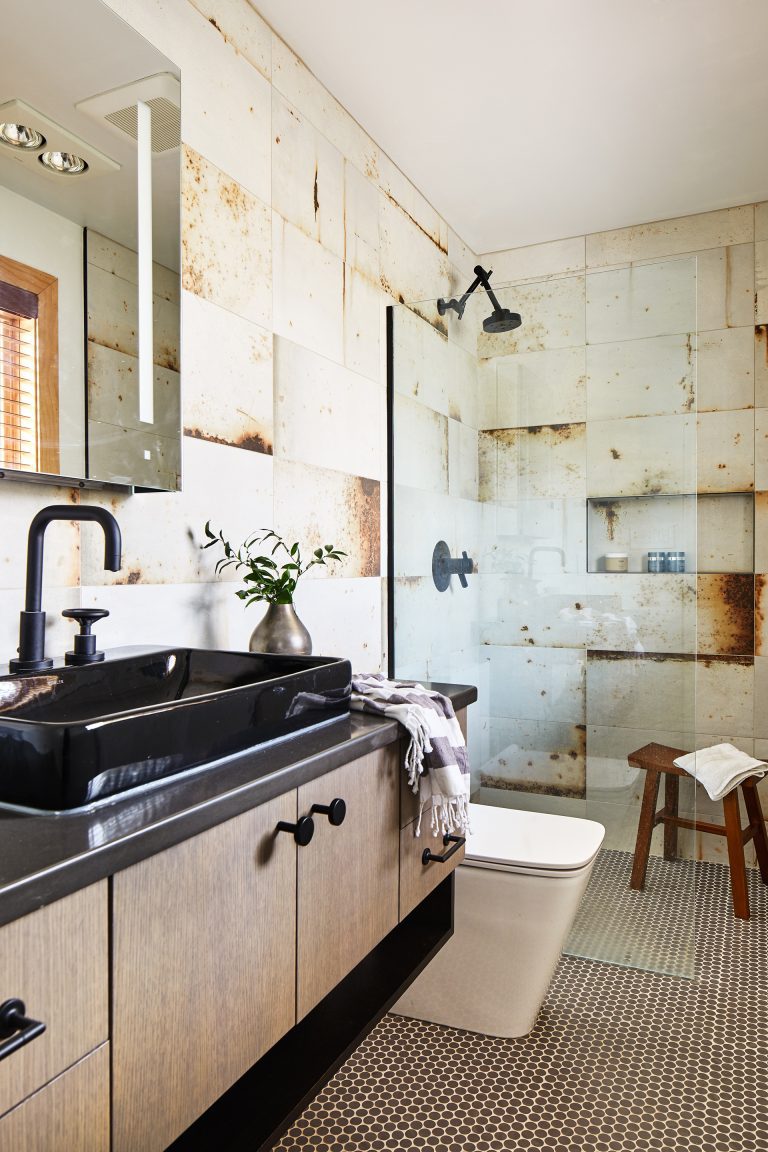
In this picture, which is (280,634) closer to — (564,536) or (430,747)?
(430,747)

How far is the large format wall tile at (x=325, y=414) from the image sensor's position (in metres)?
2.08

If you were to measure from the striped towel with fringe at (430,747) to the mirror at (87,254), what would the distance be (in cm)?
63

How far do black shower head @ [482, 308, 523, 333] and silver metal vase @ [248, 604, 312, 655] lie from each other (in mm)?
1323

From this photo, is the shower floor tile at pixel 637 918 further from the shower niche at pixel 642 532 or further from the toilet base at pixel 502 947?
the shower niche at pixel 642 532

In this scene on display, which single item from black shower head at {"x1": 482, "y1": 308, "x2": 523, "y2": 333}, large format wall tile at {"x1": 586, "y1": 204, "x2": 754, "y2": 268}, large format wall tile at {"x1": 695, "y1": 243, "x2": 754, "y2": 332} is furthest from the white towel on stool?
large format wall tile at {"x1": 586, "y1": 204, "x2": 754, "y2": 268}

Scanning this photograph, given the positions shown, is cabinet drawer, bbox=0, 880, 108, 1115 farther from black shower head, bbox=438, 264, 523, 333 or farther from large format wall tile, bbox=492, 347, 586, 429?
black shower head, bbox=438, 264, 523, 333

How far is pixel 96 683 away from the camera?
4.24ft

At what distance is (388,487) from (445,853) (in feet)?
4.48

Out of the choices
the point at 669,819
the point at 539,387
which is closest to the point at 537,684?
the point at 669,819

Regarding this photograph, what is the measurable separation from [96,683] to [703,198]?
9.69ft

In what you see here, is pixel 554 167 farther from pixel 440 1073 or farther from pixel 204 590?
pixel 440 1073

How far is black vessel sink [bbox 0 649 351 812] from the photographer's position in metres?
0.83

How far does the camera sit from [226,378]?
6.04 feet

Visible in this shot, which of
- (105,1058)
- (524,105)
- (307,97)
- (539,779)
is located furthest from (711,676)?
(105,1058)
